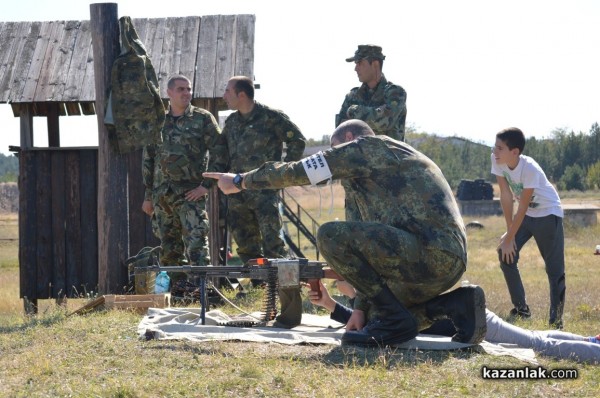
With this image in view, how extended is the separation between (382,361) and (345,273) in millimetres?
756

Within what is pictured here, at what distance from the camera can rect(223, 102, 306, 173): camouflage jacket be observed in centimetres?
1009

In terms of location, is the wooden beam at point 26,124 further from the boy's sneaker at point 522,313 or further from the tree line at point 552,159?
the tree line at point 552,159

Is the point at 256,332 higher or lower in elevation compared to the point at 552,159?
lower

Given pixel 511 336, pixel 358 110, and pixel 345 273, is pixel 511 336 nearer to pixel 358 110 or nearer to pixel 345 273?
pixel 345 273

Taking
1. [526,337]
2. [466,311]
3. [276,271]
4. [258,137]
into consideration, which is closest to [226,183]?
[276,271]

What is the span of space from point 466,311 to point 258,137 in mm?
4160

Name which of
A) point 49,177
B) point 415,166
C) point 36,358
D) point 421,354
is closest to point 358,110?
point 415,166

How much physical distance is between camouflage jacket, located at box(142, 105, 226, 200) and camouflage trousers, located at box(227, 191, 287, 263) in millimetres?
456

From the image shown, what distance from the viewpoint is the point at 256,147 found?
33.1ft

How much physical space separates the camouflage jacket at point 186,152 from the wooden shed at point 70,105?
1675 millimetres

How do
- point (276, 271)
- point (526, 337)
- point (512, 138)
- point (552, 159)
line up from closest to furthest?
point (526, 337), point (276, 271), point (512, 138), point (552, 159)

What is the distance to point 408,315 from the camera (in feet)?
21.2

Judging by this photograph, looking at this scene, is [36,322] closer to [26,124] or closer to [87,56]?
[26,124]

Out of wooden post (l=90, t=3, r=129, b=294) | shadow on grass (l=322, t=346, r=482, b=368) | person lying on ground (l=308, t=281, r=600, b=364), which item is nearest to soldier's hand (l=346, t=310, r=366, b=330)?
shadow on grass (l=322, t=346, r=482, b=368)
